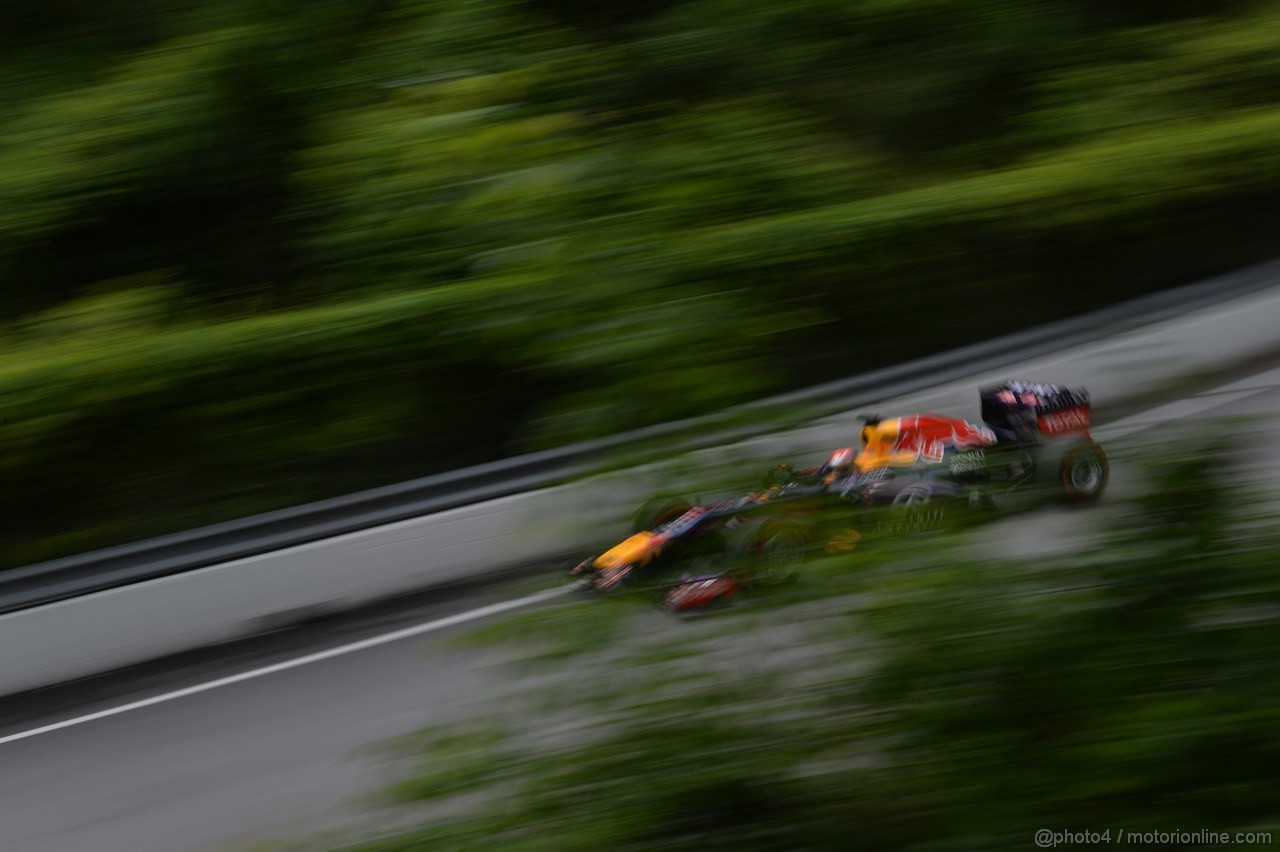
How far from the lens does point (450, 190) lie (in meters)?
5.51

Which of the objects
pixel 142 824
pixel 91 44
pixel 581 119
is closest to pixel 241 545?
pixel 142 824

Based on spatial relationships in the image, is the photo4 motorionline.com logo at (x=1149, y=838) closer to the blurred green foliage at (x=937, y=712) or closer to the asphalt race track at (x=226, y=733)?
the blurred green foliage at (x=937, y=712)

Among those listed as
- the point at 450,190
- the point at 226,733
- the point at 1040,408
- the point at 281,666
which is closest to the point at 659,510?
the point at 1040,408

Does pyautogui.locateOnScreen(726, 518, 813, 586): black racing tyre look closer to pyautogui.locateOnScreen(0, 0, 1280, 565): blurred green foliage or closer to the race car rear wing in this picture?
the race car rear wing

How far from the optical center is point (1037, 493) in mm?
2736

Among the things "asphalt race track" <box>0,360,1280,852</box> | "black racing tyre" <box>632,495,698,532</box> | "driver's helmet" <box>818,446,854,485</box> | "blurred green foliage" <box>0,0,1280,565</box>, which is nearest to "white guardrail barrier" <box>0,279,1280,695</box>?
"asphalt race track" <box>0,360,1280,852</box>

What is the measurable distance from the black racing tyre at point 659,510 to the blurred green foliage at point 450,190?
1.70m

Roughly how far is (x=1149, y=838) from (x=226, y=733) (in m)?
5.25

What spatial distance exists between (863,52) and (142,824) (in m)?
8.01

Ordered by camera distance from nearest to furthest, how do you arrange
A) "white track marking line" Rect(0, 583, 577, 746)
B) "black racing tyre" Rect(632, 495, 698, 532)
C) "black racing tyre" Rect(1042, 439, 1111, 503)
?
"black racing tyre" Rect(1042, 439, 1111, 503) → "black racing tyre" Rect(632, 495, 698, 532) → "white track marking line" Rect(0, 583, 577, 746)

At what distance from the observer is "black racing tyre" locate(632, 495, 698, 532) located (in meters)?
2.86

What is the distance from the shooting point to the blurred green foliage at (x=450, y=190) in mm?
7566

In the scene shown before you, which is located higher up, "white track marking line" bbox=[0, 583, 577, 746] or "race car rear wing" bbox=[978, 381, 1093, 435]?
"race car rear wing" bbox=[978, 381, 1093, 435]

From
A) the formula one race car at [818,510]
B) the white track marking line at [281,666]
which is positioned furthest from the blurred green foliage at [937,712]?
the white track marking line at [281,666]
